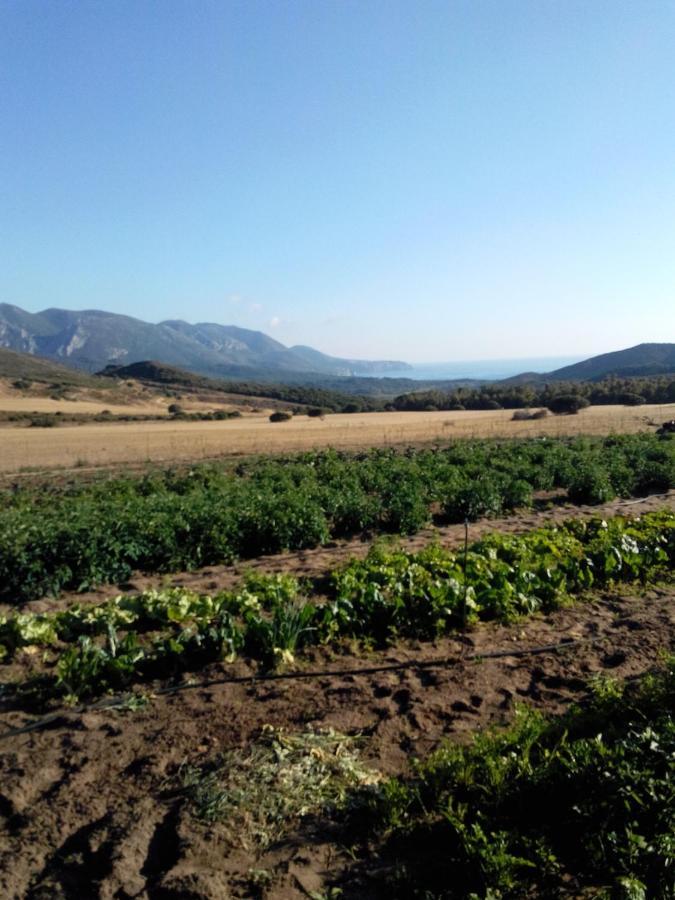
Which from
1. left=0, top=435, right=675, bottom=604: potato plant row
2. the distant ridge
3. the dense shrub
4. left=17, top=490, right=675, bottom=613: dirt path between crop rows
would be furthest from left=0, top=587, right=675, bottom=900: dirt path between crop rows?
the distant ridge

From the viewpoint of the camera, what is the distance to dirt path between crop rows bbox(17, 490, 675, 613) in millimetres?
8406

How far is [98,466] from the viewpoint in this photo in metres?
28.0

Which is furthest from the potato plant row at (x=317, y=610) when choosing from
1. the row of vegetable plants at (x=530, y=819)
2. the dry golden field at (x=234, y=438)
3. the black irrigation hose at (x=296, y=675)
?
the dry golden field at (x=234, y=438)

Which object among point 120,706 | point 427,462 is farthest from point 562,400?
point 120,706

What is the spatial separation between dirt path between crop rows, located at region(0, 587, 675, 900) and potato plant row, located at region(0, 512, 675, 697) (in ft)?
1.00

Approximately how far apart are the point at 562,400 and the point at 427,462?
4858 cm

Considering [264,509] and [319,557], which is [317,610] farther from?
[264,509]

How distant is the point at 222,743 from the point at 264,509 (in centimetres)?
639

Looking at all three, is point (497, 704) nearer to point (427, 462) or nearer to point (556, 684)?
point (556, 684)

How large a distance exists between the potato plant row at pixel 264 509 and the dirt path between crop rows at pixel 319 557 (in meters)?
0.26

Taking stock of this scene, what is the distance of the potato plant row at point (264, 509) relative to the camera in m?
8.66

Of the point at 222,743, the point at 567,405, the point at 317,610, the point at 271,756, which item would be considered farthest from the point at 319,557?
the point at 567,405

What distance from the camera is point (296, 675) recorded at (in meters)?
5.49

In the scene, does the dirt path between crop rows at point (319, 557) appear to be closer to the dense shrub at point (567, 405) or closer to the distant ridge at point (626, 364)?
the dense shrub at point (567, 405)
